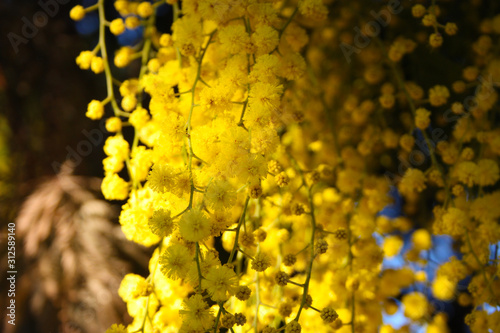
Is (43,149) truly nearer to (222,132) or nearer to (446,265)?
(222,132)

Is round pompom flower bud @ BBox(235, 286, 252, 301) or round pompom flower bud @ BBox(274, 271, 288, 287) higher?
round pompom flower bud @ BBox(235, 286, 252, 301)

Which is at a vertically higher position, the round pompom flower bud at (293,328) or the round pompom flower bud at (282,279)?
the round pompom flower bud at (293,328)

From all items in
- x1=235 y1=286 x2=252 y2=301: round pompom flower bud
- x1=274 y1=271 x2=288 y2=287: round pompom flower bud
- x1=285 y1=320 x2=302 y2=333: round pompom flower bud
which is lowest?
x1=274 y1=271 x2=288 y2=287: round pompom flower bud

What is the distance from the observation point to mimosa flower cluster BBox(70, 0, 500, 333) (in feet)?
1.48

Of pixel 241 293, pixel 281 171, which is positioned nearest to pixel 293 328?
pixel 241 293

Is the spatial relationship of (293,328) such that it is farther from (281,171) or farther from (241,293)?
Result: (281,171)

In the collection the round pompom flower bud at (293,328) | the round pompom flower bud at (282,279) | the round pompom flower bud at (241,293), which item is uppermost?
the round pompom flower bud at (241,293)

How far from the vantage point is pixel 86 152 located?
809mm

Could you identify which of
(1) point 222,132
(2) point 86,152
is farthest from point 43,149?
(1) point 222,132

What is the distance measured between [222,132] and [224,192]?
0.08 m

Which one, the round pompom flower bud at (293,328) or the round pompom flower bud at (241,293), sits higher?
the round pompom flower bud at (241,293)

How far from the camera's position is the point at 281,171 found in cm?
55

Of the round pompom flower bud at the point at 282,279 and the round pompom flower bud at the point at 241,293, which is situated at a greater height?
the round pompom flower bud at the point at 241,293

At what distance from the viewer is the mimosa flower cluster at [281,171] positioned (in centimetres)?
45
